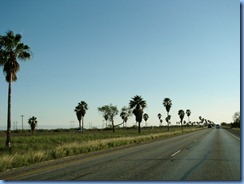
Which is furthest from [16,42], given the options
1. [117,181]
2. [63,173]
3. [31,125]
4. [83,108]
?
[31,125]

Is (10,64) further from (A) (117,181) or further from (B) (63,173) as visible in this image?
(A) (117,181)

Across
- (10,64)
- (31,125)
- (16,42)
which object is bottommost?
(31,125)


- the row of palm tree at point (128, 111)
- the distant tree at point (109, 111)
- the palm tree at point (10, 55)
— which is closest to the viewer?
the palm tree at point (10, 55)

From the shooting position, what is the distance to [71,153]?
64.4ft

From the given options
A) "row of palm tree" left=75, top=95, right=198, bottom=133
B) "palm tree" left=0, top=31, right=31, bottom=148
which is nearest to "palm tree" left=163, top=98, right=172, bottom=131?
"row of palm tree" left=75, top=95, right=198, bottom=133

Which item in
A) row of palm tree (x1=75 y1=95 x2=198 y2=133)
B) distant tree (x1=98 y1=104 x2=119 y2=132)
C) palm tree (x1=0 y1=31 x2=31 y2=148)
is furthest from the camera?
distant tree (x1=98 y1=104 x2=119 y2=132)

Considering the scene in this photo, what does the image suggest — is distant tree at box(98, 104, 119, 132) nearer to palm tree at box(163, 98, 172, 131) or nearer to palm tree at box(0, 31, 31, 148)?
palm tree at box(163, 98, 172, 131)

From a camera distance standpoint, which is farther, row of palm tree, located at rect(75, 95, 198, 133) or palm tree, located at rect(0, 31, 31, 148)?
row of palm tree, located at rect(75, 95, 198, 133)

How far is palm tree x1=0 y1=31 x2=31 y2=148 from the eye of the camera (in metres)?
32.0

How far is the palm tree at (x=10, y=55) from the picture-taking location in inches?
1258

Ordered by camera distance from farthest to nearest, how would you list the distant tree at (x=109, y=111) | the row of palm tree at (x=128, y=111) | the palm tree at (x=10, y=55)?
the distant tree at (x=109, y=111)
the row of palm tree at (x=128, y=111)
the palm tree at (x=10, y=55)

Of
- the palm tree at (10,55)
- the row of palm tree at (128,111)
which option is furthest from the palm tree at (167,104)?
the palm tree at (10,55)

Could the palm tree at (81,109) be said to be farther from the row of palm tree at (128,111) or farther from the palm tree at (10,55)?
the palm tree at (10,55)

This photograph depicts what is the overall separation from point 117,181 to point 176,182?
186 centimetres
